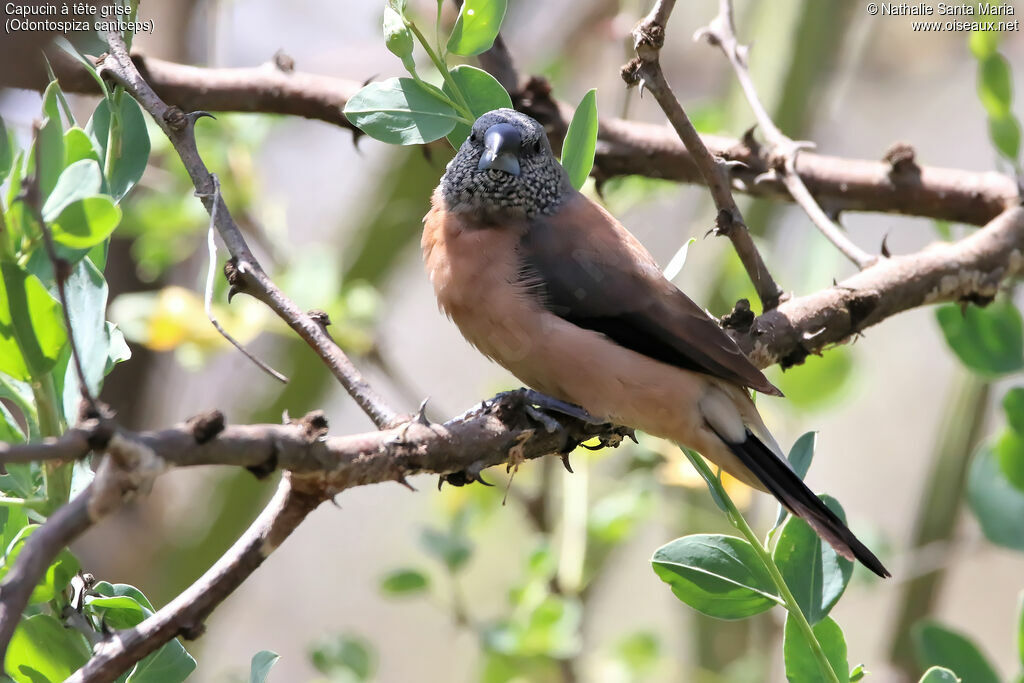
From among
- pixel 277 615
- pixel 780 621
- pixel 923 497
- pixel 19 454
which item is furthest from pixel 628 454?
pixel 277 615

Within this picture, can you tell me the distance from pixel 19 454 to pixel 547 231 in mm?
1828

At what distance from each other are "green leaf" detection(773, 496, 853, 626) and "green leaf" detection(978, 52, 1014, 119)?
4.84 feet

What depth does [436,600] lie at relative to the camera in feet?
11.1

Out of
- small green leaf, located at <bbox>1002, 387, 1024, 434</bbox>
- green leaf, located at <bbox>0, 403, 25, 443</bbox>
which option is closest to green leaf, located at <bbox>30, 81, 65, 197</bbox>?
green leaf, located at <bbox>0, 403, 25, 443</bbox>

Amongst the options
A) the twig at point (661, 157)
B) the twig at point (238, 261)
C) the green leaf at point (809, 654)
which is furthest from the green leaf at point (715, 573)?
the twig at point (661, 157)

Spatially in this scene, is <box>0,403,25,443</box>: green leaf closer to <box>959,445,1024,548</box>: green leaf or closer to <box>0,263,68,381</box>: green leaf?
<box>0,263,68,381</box>: green leaf

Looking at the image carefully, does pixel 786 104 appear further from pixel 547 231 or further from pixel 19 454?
pixel 19 454

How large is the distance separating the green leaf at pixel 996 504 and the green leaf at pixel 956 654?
0.42 meters

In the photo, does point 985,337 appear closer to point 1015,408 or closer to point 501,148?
point 1015,408

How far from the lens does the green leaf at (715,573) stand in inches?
75.0

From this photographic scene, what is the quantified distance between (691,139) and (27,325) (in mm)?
1535

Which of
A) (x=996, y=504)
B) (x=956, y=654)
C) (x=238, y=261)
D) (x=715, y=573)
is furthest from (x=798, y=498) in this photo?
(x=238, y=261)

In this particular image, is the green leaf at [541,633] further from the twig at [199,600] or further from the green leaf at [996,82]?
the green leaf at [996,82]

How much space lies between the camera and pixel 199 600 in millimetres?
1401
